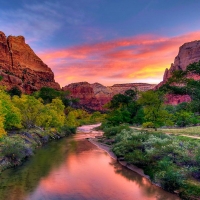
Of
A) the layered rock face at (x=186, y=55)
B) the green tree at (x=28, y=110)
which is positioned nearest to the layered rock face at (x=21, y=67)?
the green tree at (x=28, y=110)

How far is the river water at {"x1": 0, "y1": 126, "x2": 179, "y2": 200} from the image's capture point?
19703 mm

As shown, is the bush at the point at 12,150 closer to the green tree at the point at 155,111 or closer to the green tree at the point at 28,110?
the green tree at the point at 28,110

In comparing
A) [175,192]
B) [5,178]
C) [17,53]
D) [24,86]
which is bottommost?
[175,192]

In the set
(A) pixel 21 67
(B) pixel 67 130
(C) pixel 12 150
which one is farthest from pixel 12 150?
(A) pixel 21 67

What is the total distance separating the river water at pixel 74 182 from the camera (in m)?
19.7

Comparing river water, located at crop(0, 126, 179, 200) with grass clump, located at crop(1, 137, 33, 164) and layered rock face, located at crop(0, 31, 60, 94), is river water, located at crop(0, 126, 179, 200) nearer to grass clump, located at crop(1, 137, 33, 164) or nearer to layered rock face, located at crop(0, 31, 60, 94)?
grass clump, located at crop(1, 137, 33, 164)

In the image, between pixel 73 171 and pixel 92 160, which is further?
pixel 92 160

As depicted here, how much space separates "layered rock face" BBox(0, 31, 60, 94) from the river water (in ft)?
276

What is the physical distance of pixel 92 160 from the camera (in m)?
33.1

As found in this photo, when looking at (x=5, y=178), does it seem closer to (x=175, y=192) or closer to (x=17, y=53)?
(x=175, y=192)

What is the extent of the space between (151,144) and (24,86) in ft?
343

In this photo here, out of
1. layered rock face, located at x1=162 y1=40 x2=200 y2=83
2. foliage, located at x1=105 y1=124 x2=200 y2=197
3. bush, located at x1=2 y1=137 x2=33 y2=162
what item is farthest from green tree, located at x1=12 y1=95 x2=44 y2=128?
layered rock face, located at x1=162 y1=40 x2=200 y2=83

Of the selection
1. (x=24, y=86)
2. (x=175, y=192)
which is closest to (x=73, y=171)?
(x=175, y=192)

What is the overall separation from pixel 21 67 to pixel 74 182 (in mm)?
125168
